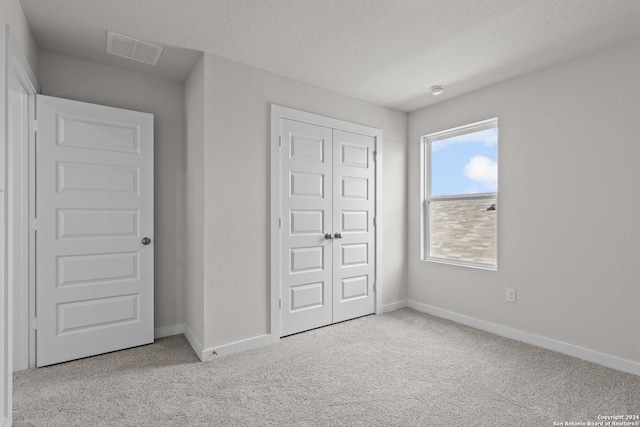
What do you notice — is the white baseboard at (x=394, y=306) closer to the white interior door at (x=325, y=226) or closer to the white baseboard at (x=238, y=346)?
the white interior door at (x=325, y=226)

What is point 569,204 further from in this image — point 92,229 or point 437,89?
point 92,229

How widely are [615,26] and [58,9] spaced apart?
12.3ft

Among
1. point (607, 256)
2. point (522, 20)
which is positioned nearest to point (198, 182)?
point (522, 20)

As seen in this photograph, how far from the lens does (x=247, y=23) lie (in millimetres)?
2311

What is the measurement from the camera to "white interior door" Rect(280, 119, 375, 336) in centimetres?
320

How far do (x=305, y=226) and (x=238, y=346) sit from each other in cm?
125

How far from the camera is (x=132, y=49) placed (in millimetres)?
2648

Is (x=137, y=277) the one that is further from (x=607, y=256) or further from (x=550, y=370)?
(x=607, y=256)

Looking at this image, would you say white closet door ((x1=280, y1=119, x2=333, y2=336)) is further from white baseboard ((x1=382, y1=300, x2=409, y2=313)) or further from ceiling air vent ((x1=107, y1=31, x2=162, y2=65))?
ceiling air vent ((x1=107, y1=31, x2=162, y2=65))

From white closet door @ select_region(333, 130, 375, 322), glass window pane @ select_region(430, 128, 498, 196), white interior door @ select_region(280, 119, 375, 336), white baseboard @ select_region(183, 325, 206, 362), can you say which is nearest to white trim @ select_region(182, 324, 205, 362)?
white baseboard @ select_region(183, 325, 206, 362)

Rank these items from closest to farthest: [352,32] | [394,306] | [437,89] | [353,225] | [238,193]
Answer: [352,32] < [238,193] < [437,89] < [353,225] < [394,306]

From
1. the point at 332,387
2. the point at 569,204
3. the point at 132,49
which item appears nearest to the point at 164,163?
the point at 132,49

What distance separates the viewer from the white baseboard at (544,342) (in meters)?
2.47

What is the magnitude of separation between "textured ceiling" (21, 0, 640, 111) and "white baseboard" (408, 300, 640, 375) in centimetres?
238
